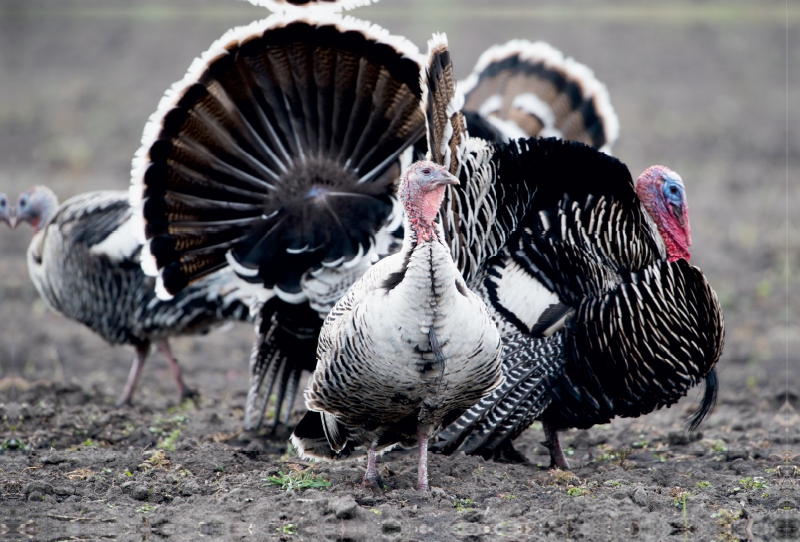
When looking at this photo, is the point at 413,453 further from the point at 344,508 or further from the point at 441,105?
the point at 441,105

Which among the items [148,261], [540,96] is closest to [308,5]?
[148,261]

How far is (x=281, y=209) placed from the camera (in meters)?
4.91

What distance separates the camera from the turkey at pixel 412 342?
344 centimetres

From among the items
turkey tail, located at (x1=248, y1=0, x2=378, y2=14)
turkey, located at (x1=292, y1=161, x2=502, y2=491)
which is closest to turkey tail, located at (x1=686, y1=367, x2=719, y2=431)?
turkey, located at (x1=292, y1=161, x2=502, y2=491)

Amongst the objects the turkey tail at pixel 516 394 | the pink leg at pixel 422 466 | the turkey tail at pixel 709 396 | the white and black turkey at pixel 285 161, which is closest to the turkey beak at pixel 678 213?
the turkey tail at pixel 709 396

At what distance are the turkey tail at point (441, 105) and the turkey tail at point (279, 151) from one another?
14.2 inches

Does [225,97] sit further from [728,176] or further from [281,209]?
[728,176]

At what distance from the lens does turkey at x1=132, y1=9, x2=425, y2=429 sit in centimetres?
453

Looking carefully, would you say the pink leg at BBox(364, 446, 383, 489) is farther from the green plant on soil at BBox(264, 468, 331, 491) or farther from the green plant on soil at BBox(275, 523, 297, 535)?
the green plant on soil at BBox(275, 523, 297, 535)

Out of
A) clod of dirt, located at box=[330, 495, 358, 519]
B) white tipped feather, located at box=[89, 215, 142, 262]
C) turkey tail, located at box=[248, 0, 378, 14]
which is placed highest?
turkey tail, located at box=[248, 0, 378, 14]

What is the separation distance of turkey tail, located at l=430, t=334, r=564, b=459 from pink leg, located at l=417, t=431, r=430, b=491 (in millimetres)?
492

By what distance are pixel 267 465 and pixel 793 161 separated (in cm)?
929

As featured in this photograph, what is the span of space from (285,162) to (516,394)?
5.99 feet

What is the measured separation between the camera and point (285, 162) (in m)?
4.88
